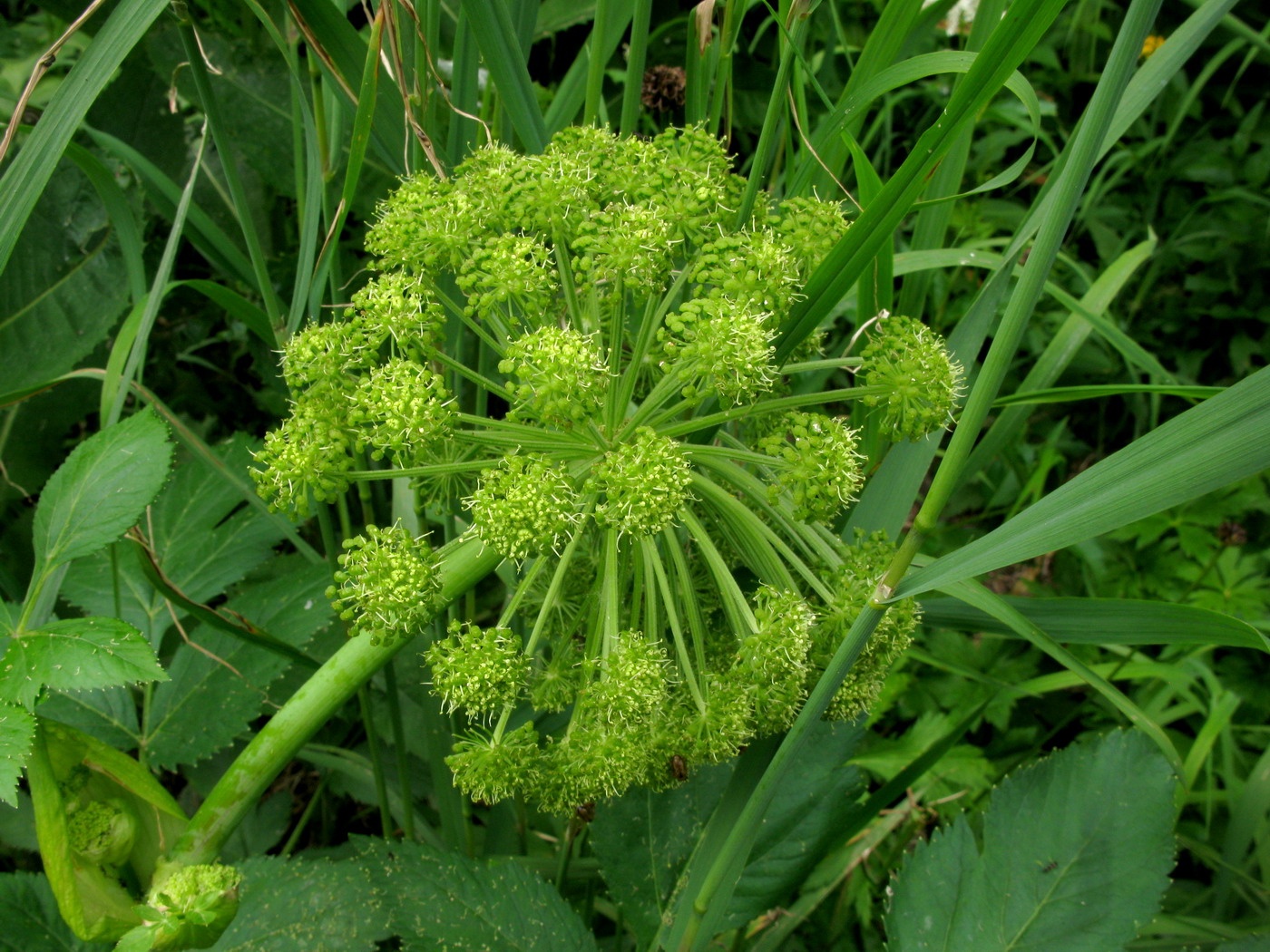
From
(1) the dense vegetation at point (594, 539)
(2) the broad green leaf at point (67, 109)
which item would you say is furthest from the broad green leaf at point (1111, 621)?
(2) the broad green leaf at point (67, 109)

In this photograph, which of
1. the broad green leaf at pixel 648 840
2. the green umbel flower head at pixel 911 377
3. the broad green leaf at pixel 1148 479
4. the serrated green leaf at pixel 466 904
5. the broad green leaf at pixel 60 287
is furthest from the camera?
the broad green leaf at pixel 60 287

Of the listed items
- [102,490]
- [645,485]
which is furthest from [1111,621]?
[102,490]

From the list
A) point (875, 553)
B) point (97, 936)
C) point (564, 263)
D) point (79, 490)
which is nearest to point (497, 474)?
point (564, 263)

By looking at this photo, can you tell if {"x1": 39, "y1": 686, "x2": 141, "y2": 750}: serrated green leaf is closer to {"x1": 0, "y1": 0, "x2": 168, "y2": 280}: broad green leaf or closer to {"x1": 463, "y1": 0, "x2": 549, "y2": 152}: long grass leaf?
{"x1": 0, "y1": 0, "x2": 168, "y2": 280}: broad green leaf

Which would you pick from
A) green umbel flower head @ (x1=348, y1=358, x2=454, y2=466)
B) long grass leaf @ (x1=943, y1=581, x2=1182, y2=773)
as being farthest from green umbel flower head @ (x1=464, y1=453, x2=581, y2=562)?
long grass leaf @ (x1=943, y1=581, x2=1182, y2=773)

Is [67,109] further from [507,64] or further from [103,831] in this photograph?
[103,831]

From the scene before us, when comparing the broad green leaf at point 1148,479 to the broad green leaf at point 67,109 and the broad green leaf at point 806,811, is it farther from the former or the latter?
the broad green leaf at point 67,109
